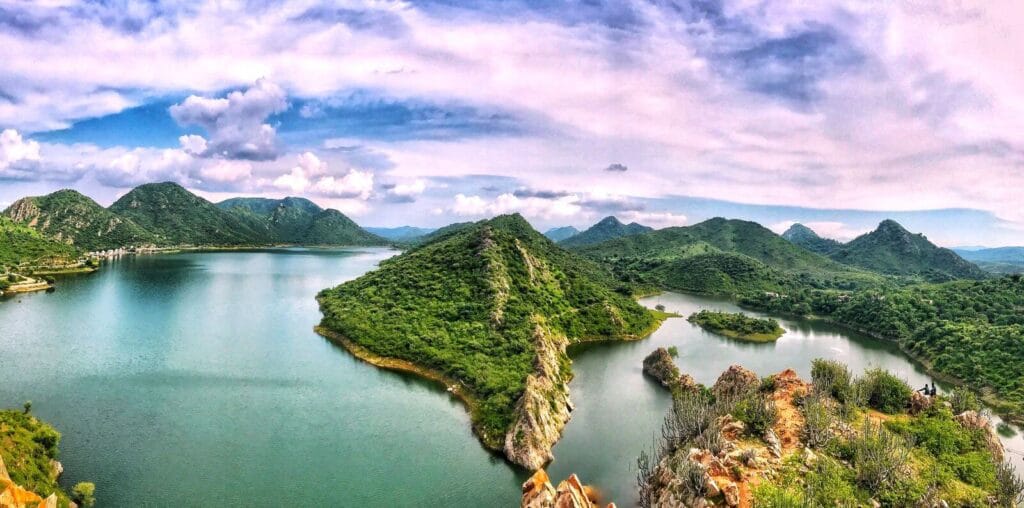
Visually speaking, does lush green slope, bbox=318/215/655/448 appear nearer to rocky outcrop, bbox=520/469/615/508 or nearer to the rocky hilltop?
rocky outcrop, bbox=520/469/615/508

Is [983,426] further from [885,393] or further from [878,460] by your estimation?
[878,460]

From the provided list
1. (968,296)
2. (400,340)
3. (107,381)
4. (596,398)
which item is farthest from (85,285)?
(968,296)

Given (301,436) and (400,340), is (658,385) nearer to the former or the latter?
(400,340)

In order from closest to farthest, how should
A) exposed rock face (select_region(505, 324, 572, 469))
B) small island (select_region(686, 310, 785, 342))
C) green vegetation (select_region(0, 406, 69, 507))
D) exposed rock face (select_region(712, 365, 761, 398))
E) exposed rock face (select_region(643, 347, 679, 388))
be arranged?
1. green vegetation (select_region(0, 406, 69, 507))
2. exposed rock face (select_region(505, 324, 572, 469))
3. exposed rock face (select_region(712, 365, 761, 398))
4. exposed rock face (select_region(643, 347, 679, 388))
5. small island (select_region(686, 310, 785, 342))

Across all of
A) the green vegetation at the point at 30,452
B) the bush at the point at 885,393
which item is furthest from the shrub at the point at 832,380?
the green vegetation at the point at 30,452

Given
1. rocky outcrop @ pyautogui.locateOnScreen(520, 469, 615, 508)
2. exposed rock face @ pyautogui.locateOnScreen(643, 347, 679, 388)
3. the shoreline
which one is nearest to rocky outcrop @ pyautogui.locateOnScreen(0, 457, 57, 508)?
rocky outcrop @ pyautogui.locateOnScreen(520, 469, 615, 508)
